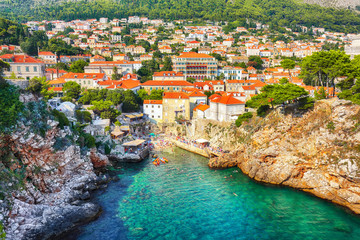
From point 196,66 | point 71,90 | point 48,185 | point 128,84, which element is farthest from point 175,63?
point 48,185

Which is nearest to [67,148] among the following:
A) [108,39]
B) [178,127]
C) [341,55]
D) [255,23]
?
[178,127]

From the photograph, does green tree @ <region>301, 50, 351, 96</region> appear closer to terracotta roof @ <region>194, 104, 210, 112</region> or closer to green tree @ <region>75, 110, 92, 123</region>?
A: terracotta roof @ <region>194, 104, 210, 112</region>

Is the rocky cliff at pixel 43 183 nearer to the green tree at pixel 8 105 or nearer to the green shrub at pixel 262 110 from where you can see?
the green tree at pixel 8 105

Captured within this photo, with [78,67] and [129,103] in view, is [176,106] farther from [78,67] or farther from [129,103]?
[78,67]

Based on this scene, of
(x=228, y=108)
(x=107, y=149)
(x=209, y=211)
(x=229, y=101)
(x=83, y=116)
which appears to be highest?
(x=229, y=101)

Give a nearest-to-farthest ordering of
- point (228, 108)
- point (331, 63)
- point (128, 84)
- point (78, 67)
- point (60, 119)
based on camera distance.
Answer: point (60, 119) < point (331, 63) < point (228, 108) < point (128, 84) < point (78, 67)

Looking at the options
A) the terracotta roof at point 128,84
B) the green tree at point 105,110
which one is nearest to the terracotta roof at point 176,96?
the green tree at point 105,110
